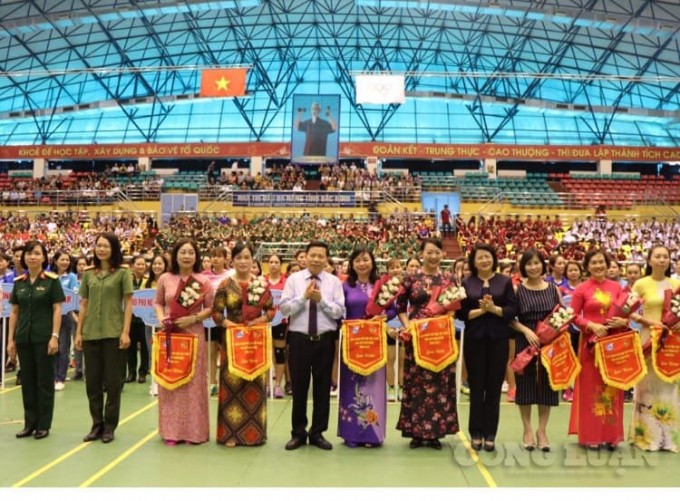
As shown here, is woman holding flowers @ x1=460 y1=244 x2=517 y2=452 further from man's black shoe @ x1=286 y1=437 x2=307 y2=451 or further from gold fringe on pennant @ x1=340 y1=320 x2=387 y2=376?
man's black shoe @ x1=286 y1=437 x2=307 y2=451

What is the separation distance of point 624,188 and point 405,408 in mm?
24699

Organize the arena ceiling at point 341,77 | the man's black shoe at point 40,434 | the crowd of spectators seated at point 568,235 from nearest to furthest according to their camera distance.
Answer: the man's black shoe at point 40,434 → the crowd of spectators seated at point 568,235 → the arena ceiling at point 341,77

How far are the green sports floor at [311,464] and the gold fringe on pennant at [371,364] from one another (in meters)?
0.53

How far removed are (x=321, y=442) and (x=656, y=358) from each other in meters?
2.39

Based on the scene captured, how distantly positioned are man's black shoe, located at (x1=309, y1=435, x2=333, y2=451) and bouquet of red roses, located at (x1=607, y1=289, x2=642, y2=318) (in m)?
2.11

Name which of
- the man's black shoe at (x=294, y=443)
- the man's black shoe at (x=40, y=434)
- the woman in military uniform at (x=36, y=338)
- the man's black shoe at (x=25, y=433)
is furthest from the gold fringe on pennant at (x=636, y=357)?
the man's black shoe at (x=25, y=433)

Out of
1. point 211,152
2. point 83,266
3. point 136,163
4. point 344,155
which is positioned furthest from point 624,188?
point 83,266

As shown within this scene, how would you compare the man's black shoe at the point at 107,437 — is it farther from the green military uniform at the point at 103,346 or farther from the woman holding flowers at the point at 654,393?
the woman holding flowers at the point at 654,393

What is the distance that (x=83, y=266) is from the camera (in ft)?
25.3

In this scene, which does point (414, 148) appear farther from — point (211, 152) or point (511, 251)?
point (511, 251)

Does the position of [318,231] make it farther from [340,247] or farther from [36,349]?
[36,349]

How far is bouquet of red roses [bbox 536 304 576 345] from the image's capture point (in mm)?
4496

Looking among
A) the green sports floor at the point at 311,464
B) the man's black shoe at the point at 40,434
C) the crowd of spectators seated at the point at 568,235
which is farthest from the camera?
the crowd of spectators seated at the point at 568,235

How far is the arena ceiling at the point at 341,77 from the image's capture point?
28.8 meters
